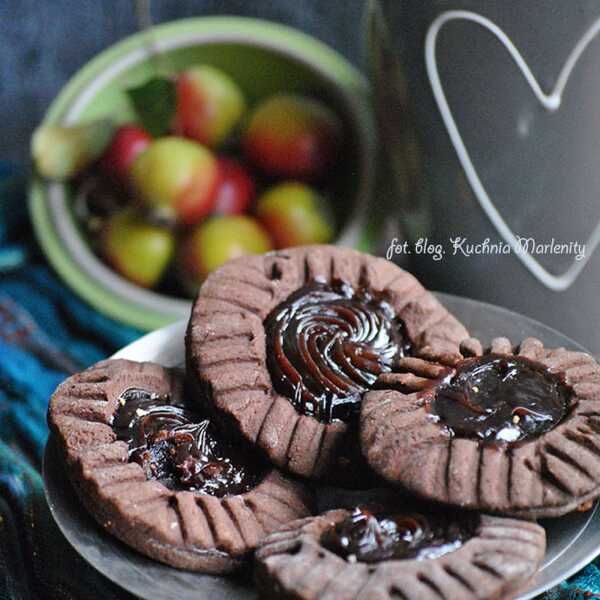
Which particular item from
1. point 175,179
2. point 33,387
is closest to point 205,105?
point 175,179

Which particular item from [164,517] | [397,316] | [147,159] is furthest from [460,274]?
[164,517]

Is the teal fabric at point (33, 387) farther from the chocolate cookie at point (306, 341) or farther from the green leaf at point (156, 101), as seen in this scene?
the green leaf at point (156, 101)

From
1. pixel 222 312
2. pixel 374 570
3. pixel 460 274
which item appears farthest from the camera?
pixel 460 274

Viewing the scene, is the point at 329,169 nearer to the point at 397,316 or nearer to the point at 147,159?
the point at 147,159

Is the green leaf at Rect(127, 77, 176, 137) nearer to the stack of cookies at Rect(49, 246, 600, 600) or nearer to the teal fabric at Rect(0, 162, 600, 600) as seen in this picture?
the teal fabric at Rect(0, 162, 600, 600)

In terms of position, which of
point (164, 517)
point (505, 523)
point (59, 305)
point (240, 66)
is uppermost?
point (240, 66)

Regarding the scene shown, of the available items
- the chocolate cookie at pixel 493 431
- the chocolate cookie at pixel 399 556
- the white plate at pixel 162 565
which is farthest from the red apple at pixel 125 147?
the chocolate cookie at pixel 399 556

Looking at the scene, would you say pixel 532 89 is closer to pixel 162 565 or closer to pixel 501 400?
pixel 501 400
